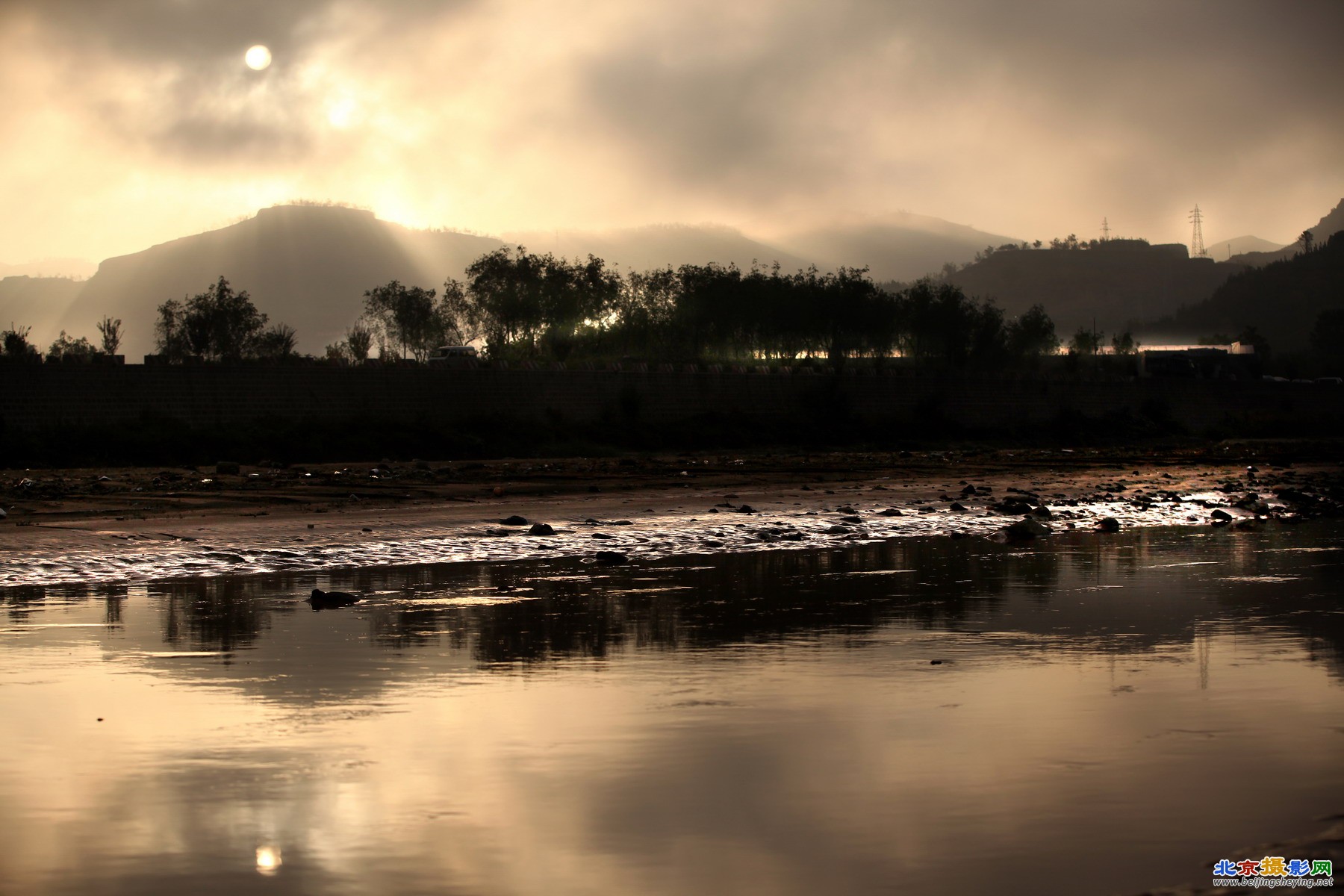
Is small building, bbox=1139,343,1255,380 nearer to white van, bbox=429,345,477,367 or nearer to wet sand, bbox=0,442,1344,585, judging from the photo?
white van, bbox=429,345,477,367

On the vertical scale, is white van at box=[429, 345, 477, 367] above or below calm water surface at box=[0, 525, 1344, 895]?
above

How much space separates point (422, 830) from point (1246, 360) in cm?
14226

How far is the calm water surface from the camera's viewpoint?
5.50 m

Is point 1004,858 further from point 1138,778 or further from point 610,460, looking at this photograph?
point 610,460

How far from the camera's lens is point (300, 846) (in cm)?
567

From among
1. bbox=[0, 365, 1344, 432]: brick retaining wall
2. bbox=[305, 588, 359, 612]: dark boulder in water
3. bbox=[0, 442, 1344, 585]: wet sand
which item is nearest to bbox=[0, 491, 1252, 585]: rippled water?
bbox=[0, 442, 1344, 585]: wet sand

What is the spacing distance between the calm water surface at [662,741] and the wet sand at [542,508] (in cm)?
506

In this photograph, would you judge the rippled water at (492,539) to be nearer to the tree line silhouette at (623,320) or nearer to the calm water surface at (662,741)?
the calm water surface at (662,741)

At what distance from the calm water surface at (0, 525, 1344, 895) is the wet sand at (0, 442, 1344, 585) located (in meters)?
5.06

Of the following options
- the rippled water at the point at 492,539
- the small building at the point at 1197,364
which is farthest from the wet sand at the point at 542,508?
the small building at the point at 1197,364

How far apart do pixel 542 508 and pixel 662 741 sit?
69.7ft

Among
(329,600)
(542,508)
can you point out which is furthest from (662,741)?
(542,508)

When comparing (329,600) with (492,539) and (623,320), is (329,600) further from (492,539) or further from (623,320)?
(623,320)

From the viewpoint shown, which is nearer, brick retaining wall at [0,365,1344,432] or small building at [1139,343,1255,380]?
brick retaining wall at [0,365,1344,432]
